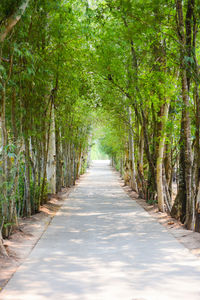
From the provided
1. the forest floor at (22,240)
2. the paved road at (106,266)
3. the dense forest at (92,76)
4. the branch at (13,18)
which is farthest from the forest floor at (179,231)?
the branch at (13,18)

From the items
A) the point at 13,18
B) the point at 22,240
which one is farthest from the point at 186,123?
the point at 13,18

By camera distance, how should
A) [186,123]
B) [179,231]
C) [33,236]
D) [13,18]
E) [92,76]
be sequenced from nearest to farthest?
[13,18], [33,236], [179,231], [186,123], [92,76]

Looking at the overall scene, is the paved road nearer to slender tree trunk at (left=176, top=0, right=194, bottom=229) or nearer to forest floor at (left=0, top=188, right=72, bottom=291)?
forest floor at (left=0, top=188, right=72, bottom=291)

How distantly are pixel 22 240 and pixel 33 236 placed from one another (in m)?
0.63

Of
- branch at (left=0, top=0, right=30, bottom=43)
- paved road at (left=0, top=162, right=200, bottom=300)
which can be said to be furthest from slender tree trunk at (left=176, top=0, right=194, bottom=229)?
branch at (left=0, top=0, right=30, bottom=43)

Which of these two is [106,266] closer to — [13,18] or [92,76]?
[13,18]

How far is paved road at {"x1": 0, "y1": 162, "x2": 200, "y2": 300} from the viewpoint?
4879 millimetres

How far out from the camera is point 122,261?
262 inches

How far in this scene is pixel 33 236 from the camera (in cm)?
923

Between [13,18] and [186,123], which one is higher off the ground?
[13,18]

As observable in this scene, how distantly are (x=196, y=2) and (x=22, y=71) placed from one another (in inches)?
193

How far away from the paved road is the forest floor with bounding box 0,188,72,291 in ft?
0.60

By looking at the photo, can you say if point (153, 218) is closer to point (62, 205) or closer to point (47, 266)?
point (62, 205)

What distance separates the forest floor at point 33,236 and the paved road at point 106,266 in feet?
0.62
